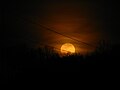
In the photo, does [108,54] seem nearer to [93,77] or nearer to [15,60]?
[93,77]

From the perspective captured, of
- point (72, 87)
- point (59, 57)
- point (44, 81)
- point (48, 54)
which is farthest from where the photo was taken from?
point (48, 54)

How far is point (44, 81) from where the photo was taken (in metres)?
29.7

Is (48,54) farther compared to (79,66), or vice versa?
(48,54)

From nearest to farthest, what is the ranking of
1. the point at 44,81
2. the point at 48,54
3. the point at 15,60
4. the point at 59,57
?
the point at 44,81, the point at 59,57, the point at 48,54, the point at 15,60

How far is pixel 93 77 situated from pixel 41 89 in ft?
10.5

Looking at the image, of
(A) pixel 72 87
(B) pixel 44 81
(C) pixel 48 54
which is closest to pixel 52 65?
(B) pixel 44 81

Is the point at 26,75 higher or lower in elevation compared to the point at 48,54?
lower

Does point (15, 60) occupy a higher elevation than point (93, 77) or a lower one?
higher

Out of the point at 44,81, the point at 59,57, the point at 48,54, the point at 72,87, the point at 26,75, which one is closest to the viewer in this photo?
the point at 72,87

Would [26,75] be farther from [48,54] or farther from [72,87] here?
[48,54]

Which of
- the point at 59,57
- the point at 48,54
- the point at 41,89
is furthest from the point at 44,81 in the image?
the point at 48,54

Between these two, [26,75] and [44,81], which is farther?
[26,75]

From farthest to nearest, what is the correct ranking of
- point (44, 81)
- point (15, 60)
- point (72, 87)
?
point (15, 60) → point (44, 81) → point (72, 87)

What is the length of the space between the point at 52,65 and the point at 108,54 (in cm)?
470
